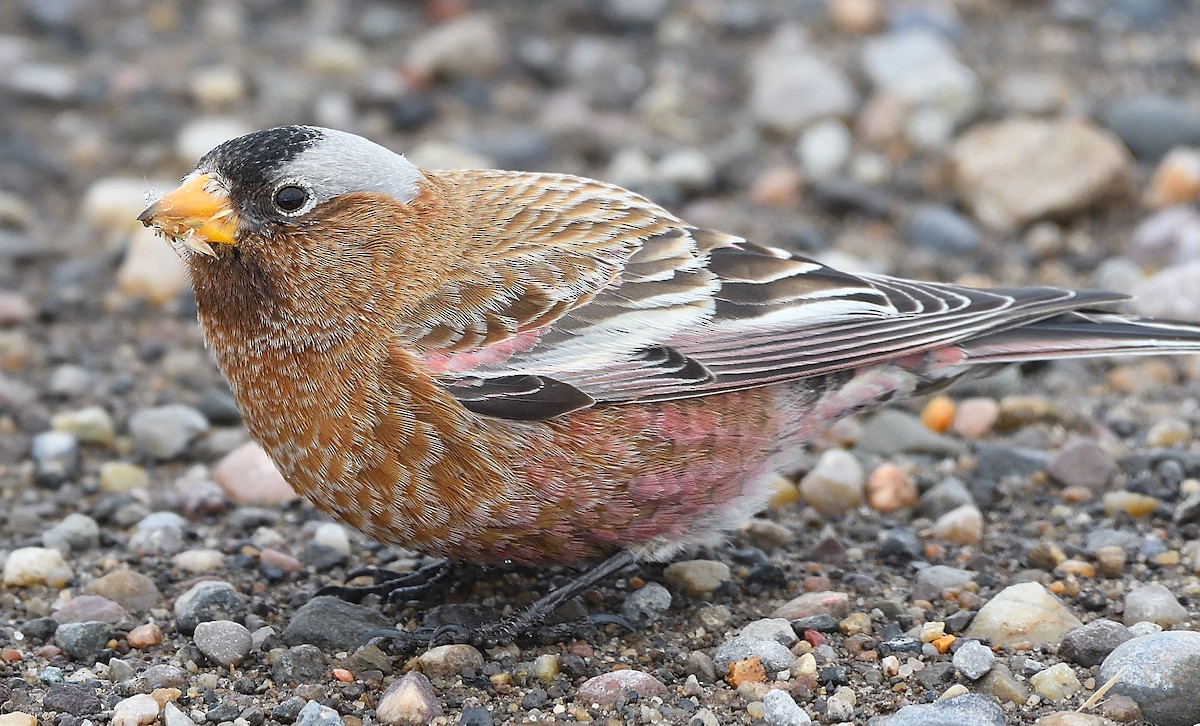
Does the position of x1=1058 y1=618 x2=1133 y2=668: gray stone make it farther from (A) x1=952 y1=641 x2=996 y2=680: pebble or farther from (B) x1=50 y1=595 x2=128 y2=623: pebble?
(B) x1=50 y1=595 x2=128 y2=623: pebble

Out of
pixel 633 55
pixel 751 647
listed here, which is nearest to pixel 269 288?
Answer: pixel 751 647

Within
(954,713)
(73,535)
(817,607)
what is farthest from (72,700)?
(954,713)

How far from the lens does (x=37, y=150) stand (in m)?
8.55

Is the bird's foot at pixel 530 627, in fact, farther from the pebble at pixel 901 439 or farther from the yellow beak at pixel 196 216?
the pebble at pixel 901 439

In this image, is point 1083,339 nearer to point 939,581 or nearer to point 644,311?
point 939,581

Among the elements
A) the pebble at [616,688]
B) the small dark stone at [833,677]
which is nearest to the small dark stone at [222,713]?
the pebble at [616,688]

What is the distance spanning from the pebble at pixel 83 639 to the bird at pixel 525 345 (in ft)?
2.46

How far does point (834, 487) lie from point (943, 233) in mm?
2621

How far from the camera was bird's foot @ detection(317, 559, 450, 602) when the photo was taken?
199 inches

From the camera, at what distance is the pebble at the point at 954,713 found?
4.05 m

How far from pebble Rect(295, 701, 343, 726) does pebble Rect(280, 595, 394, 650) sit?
0.49 metres

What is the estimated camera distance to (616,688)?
14.4 feet

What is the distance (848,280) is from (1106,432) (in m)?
1.71

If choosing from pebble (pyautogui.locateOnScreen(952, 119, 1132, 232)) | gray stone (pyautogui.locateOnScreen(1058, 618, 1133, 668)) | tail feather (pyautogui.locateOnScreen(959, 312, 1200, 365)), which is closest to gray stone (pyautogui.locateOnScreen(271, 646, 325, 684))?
gray stone (pyautogui.locateOnScreen(1058, 618, 1133, 668))
